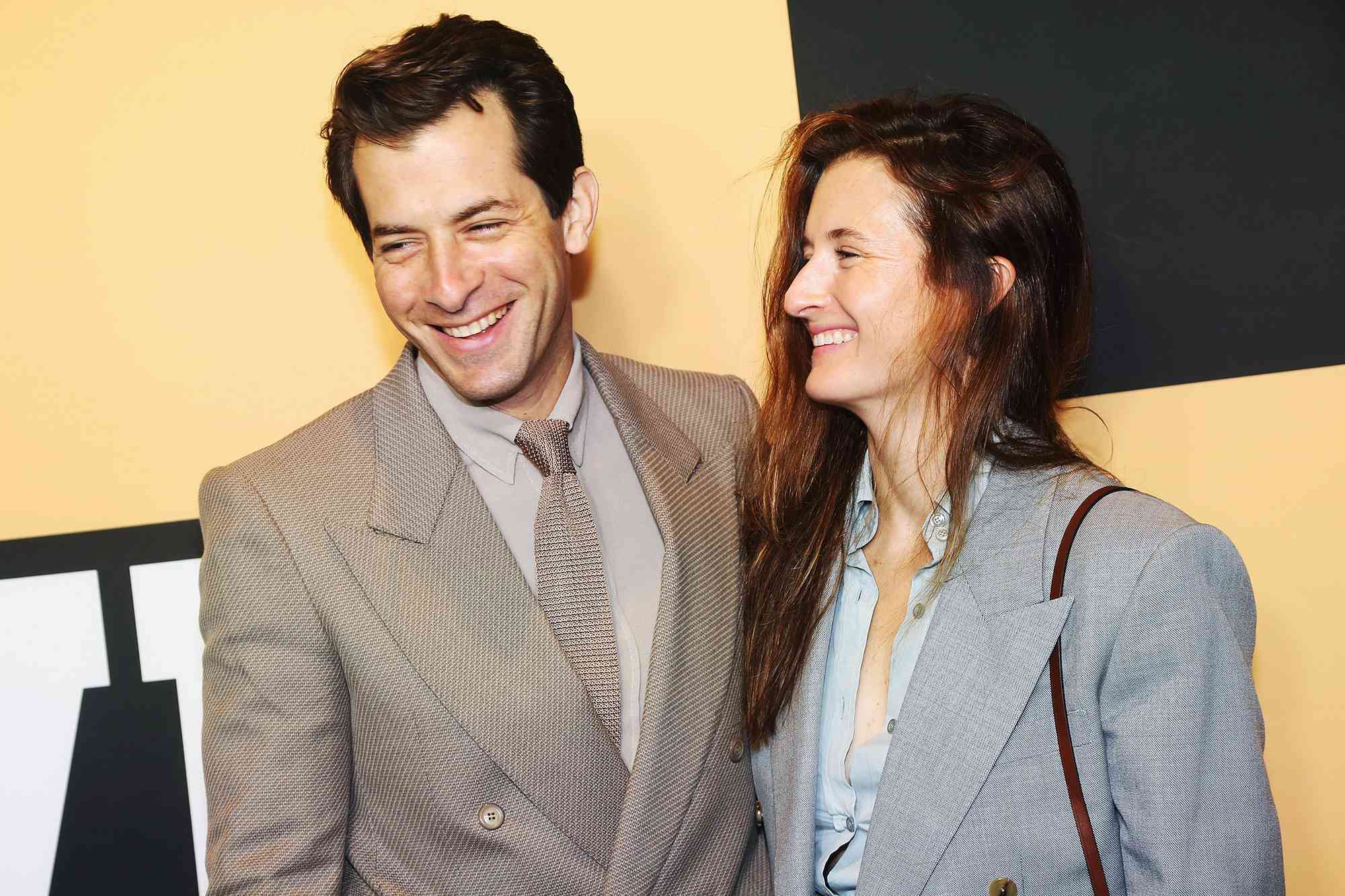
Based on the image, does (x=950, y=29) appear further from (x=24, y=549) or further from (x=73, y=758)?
(x=73, y=758)

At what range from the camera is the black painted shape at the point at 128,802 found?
2133 millimetres

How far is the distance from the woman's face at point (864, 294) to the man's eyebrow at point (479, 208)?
1.58 ft

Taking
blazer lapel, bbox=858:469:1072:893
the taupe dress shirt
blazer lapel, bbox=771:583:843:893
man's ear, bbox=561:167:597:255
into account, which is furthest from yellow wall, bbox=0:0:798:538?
blazer lapel, bbox=858:469:1072:893

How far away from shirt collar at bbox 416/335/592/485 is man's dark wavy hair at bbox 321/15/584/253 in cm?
27

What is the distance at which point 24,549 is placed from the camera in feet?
7.02

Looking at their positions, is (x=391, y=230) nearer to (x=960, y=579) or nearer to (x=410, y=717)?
(x=410, y=717)

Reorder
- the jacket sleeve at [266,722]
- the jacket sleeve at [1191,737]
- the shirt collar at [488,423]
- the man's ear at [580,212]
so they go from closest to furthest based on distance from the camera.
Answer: the jacket sleeve at [1191,737], the jacket sleeve at [266,722], the shirt collar at [488,423], the man's ear at [580,212]

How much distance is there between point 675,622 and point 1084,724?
0.59 meters

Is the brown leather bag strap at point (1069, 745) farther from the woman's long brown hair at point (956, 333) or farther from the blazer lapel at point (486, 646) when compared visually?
the blazer lapel at point (486, 646)

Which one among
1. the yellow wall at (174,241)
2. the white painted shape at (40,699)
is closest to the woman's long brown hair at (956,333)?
the yellow wall at (174,241)

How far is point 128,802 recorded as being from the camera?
2.14 metres

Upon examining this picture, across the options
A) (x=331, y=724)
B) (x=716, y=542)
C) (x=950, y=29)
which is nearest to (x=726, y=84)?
(x=950, y=29)

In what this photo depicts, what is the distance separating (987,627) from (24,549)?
176cm

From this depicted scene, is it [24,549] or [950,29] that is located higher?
[950,29]
